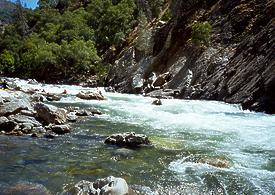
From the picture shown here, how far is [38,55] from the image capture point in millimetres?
77688

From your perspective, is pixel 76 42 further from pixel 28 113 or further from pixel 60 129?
pixel 60 129

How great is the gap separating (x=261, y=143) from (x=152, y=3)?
59.8 metres

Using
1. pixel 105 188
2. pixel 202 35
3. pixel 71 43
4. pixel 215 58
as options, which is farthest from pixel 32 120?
pixel 71 43

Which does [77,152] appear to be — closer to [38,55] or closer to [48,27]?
[38,55]

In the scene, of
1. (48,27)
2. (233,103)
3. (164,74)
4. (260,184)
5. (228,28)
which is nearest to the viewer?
(260,184)

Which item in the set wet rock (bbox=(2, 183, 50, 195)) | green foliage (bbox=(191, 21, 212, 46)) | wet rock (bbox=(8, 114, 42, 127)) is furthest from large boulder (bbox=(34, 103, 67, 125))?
green foliage (bbox=(191, 21, 212, 46))

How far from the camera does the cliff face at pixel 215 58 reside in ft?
98.7

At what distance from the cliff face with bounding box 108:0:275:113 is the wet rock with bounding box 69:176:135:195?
19.4 metres

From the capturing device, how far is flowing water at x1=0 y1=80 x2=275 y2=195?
11.7m

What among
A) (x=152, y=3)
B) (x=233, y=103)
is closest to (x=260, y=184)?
(x=233, y=103)

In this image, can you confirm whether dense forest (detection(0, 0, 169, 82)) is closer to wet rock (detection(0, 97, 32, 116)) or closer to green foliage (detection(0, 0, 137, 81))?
green foliage (detection(0, 0, 137, 81))

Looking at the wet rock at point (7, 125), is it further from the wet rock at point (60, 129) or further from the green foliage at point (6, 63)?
the green foliage at point (6, 63)

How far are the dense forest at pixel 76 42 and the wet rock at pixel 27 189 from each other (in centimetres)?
5237

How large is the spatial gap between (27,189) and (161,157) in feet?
18.4
